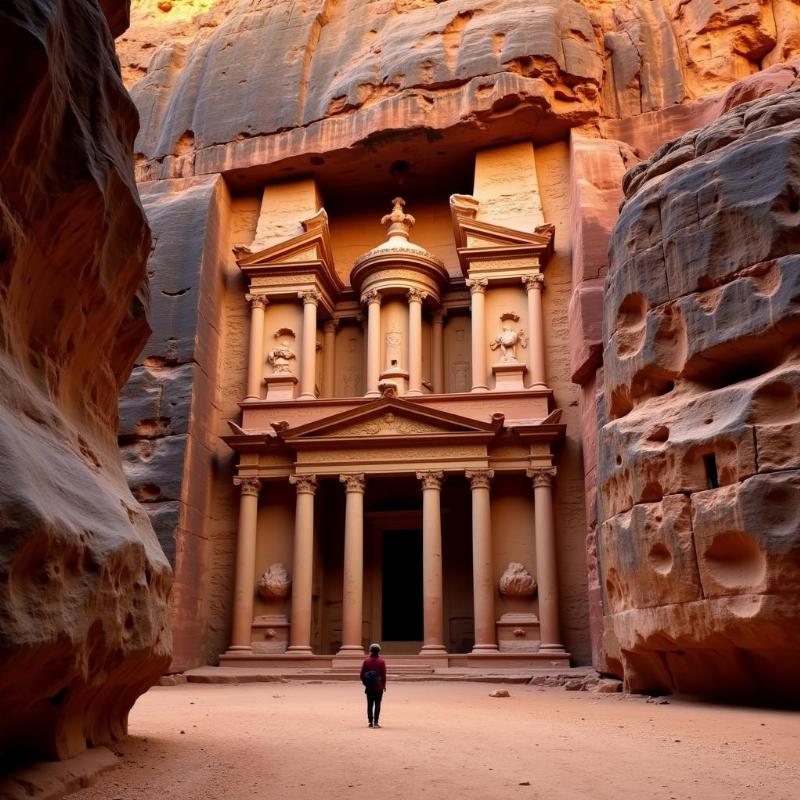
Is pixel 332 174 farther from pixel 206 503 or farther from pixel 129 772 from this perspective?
pixel 129 772

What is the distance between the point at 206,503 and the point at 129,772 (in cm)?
1446

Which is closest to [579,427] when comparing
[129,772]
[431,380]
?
[431,380]

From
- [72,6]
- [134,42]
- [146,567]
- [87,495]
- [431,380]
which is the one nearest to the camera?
[87,495]

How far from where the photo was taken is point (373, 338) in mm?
21141

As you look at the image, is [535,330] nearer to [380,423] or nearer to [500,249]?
[500,249]

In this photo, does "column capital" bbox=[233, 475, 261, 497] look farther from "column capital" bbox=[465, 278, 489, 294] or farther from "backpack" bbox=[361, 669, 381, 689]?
"backpack" bbox=[361, 669, 381, 689]

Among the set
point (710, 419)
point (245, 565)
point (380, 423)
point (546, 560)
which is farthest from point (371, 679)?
point (245, 565)

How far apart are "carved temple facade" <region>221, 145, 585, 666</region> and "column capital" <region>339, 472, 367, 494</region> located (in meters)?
0.10

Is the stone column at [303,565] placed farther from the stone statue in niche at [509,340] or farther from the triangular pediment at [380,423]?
the stone statue in niche at [509,340]

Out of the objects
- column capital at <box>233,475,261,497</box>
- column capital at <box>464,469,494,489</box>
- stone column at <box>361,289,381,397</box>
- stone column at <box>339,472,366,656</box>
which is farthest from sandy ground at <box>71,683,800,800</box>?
stone column at <box>361,289,381,397</box>

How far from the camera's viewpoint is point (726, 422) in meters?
9.82

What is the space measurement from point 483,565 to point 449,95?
12.6m

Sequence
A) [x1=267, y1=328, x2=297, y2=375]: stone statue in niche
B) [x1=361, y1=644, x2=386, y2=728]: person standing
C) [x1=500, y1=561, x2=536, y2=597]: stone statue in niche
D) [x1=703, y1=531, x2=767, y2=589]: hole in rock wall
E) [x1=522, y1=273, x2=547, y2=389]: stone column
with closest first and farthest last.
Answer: [x1=361, y1=644, x2=386, y2=728]: person standing
[x1=703, y1=531, x2=767, y2=589]: hole in rock wall
[x1=500, y1=561, x2=536, y2=597]: stone statue in niche
[x1=522, y1=273, x2=547, y2=389]: stone column
[x1=267, y1=328, x2=297, y2=375]: stone statue in niche

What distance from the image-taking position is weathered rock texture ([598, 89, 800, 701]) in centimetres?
913
